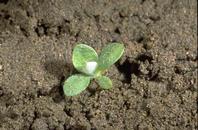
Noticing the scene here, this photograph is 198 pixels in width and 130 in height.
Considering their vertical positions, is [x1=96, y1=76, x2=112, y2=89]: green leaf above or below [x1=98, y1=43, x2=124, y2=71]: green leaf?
below

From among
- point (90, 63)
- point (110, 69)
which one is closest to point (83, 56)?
point (90, 63)

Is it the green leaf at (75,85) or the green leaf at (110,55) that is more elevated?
the green leaf at (110,55)

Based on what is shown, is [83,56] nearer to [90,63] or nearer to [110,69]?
[90,63]

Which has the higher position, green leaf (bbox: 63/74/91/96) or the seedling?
the seedling

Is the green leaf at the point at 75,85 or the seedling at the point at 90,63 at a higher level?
the seedling at the point at 90,63

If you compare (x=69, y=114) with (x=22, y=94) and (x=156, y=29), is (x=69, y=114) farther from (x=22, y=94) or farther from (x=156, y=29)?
(x=156, y=29)
